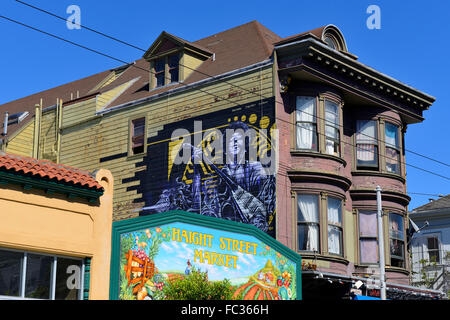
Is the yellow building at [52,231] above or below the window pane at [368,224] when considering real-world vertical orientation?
below

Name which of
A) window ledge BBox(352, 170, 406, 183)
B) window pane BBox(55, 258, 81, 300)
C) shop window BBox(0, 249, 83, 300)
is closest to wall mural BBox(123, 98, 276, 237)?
window ledge BBox(352, 170, 406, 183)

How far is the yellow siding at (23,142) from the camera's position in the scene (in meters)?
37.4

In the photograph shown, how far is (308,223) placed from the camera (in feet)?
94.7

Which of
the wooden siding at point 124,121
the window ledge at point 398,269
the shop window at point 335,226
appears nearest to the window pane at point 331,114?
the wooden siding at point 124,121

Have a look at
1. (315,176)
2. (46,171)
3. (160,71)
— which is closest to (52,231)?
(46,171)

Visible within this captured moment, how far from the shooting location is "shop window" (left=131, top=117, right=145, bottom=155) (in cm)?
3397

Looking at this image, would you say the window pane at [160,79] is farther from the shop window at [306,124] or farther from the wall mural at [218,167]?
the shop window at [306,124]

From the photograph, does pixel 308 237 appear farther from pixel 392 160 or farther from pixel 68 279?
pixel 68 279

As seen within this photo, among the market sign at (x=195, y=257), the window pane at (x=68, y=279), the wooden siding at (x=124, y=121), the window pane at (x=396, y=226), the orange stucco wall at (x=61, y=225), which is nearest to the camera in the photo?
the orange stucco wall at (x=61, y=225)

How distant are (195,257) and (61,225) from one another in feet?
13.6

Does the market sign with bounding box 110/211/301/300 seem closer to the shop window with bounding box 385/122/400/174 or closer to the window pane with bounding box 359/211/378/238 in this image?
the window pane with bounding box 359/211/378/238

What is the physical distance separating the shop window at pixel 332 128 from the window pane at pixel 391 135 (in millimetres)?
3221

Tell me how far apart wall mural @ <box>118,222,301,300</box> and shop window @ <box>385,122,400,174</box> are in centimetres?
994
